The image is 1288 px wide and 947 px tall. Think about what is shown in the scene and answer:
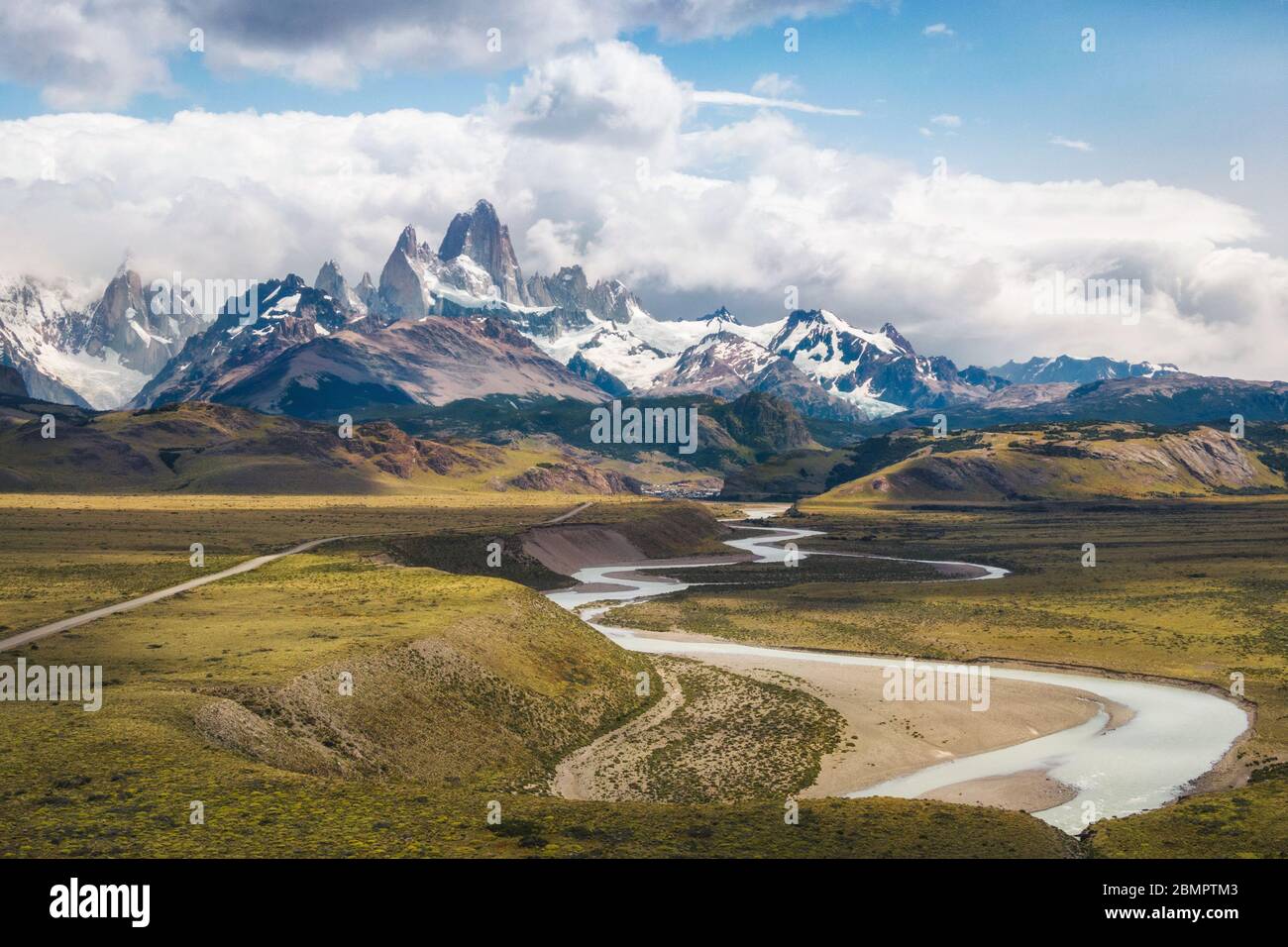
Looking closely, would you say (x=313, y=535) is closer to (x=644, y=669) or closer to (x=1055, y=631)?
(x=644, y=669)

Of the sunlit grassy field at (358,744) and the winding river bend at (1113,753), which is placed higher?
the sunlit grassy field at (358,744)

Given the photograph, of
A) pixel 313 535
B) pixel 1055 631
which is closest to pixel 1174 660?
pixel 1055 631

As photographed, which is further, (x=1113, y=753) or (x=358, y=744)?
(x=1113, y=753)

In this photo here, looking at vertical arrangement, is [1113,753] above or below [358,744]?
below

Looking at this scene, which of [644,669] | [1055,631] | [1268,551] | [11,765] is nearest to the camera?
[11,765]

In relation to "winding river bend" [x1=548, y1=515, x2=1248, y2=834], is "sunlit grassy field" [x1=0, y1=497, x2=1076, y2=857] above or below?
above

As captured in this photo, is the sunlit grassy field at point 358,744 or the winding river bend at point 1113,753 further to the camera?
the winding river bend at point 1113,753

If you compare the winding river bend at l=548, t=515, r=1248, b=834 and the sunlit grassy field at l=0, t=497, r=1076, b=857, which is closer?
the sunlit grassy field at l=0, t=497, r=1076, b=857

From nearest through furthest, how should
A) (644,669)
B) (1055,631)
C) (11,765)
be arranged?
(11,765) < (644,669) < (1055,631)
